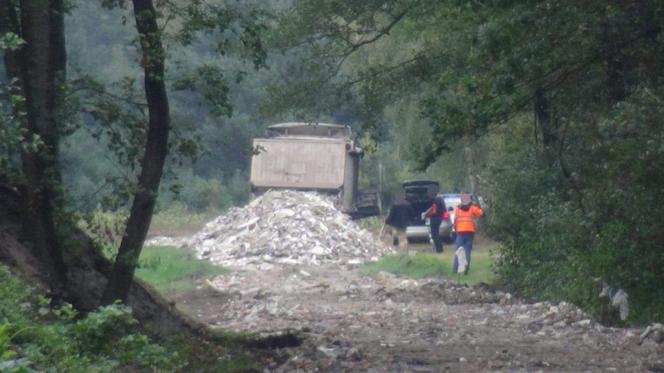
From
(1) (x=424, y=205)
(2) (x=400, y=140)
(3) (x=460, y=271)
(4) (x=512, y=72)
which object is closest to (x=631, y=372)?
(4) (x=512, y=72)

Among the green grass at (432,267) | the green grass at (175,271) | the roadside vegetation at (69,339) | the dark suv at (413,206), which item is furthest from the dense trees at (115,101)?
the dark suv at (413,206)

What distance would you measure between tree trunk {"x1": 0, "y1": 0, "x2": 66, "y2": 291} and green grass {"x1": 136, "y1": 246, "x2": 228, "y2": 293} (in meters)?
12.4

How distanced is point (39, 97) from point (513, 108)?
5.50m

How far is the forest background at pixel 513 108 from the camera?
47.1 feet

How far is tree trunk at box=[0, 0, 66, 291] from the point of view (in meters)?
12.8

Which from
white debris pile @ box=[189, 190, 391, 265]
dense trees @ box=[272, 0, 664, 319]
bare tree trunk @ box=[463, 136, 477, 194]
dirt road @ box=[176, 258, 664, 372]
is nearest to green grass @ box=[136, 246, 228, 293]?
dirt road @ box=[176, 258, 664, 372]

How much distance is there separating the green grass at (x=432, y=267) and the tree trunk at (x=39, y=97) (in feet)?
48.1

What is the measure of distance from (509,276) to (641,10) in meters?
10.0

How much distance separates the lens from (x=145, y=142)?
14.5 metres

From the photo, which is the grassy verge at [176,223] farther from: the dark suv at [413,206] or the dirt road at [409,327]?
the dirt road at [409,327]

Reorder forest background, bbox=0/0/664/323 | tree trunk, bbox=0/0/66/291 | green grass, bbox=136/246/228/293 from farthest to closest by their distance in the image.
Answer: green grass, bbox=136/246/228/293 → forest background, bbox=0/0/664/323 → tree trunk, bbox=0/0/66/291

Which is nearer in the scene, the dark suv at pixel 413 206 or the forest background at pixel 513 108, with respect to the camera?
the forest background at pixel 513 108

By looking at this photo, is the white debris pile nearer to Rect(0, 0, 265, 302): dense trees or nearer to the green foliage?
Rect(0, 0, 265, 302): dense trees

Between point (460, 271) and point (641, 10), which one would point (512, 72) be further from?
point (460, 271)
